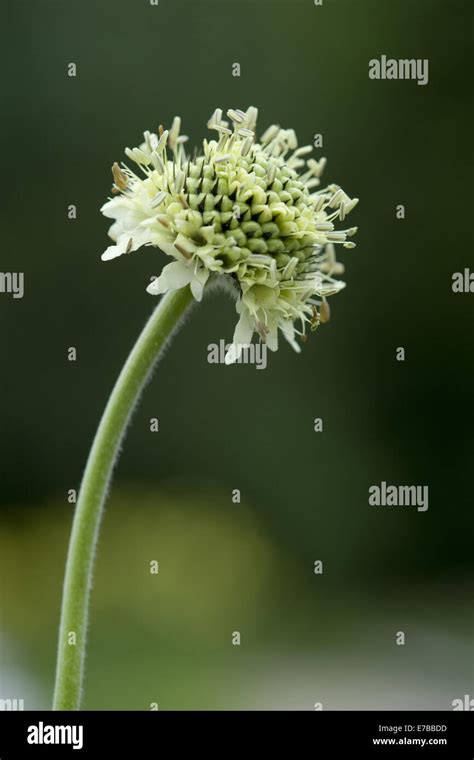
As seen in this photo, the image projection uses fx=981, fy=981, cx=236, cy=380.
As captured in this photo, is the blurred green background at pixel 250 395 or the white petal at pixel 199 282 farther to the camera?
the blurred green background at pixel 250 395

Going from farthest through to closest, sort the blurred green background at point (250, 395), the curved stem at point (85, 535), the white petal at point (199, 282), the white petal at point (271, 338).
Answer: the blurred green background at point (250, 395) < the white petal at point (271, 338) < the white petal at point (199, 282) < the curved stem at point (85, 535)

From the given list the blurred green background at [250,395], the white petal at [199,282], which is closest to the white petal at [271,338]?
the white petal at [199,282]

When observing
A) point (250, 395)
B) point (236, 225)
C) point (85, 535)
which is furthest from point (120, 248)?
point (250, 395)

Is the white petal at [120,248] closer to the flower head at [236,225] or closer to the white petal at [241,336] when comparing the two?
the flower head at [236,225]

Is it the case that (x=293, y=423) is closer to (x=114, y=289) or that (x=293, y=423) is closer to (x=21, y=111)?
(x=114, y=289)

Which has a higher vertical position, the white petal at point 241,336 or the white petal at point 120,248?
the white petal at point 120,248

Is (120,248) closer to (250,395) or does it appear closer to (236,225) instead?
(236,225)

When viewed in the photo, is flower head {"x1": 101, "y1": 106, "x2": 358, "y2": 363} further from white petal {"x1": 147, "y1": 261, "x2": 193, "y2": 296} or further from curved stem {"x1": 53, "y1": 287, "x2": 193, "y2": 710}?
curved stem {"x1": 53, "y1": 287, "x2": 193, "y2": 710}
